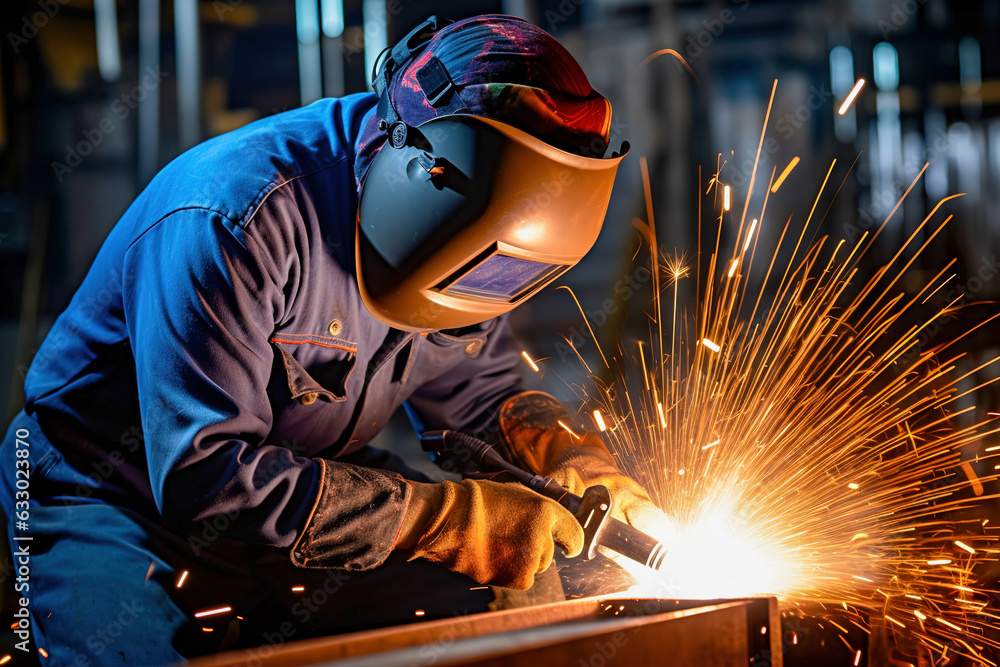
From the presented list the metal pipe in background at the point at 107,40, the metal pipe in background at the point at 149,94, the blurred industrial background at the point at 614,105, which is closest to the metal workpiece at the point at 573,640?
the blurred industrial background at the point at 614,105

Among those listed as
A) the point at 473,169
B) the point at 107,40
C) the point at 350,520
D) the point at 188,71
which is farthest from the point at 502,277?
the point at 107,40

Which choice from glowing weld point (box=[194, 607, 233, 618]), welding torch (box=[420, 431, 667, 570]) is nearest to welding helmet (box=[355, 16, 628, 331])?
welding torch (box=[420, 431, 667, 570])

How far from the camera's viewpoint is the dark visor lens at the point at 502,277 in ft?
4.75

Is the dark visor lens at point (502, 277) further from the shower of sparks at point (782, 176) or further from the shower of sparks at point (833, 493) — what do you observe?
the shower of sparks at point (782, 176)

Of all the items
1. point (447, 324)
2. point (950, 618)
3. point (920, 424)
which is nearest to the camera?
point (950, 618)

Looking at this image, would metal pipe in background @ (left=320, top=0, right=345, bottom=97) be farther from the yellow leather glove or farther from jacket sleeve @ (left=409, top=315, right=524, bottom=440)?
the yellow leather glove

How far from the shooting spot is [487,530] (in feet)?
5.03

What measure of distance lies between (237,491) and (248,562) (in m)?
0.49

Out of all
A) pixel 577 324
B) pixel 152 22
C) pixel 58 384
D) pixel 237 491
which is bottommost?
pixel 577 324

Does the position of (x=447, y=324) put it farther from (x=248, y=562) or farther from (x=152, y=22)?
(x=152, y=22)

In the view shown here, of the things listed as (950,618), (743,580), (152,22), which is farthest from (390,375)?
(152,22)

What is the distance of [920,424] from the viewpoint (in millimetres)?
2213

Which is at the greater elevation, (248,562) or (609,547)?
(609,547)

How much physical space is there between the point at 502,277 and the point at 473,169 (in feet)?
0.90
